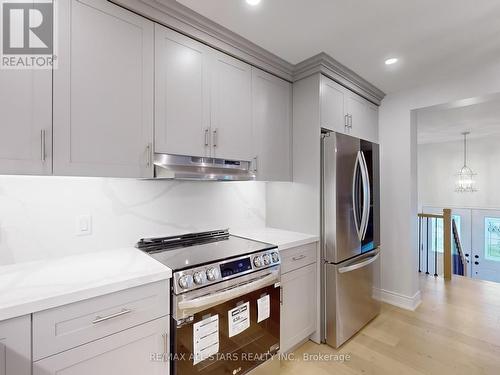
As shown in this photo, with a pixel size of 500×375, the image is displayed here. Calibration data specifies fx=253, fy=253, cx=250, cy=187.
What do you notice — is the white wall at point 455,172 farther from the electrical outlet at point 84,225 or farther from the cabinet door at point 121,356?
the electrical outlet at point 84,225

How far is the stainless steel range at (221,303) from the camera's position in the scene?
135 cm

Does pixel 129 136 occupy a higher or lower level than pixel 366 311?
higher

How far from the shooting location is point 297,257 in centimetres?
208

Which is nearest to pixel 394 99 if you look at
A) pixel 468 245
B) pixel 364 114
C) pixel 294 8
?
pixel 364 114

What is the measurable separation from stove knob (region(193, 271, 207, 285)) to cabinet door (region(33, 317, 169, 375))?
23 centimetres

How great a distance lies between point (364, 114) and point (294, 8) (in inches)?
65.3

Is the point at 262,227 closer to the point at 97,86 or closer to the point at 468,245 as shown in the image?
the point at 97,86

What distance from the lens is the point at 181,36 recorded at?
171 centimetres

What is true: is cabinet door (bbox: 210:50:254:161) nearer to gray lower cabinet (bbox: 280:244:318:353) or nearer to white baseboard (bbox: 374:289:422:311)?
gray lower cabinet (bbox: 280:244:318:353)

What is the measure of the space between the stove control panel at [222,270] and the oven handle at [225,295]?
0.07 metres

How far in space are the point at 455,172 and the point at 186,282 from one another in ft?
23.2

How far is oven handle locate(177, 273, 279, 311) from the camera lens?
1352 millimetres

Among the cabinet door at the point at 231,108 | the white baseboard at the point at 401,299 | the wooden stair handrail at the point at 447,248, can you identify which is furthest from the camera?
the wooden stair handrail at the point at 447,248

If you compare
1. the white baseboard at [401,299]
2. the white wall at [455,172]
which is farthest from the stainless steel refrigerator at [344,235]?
the white wall at [455,172]
